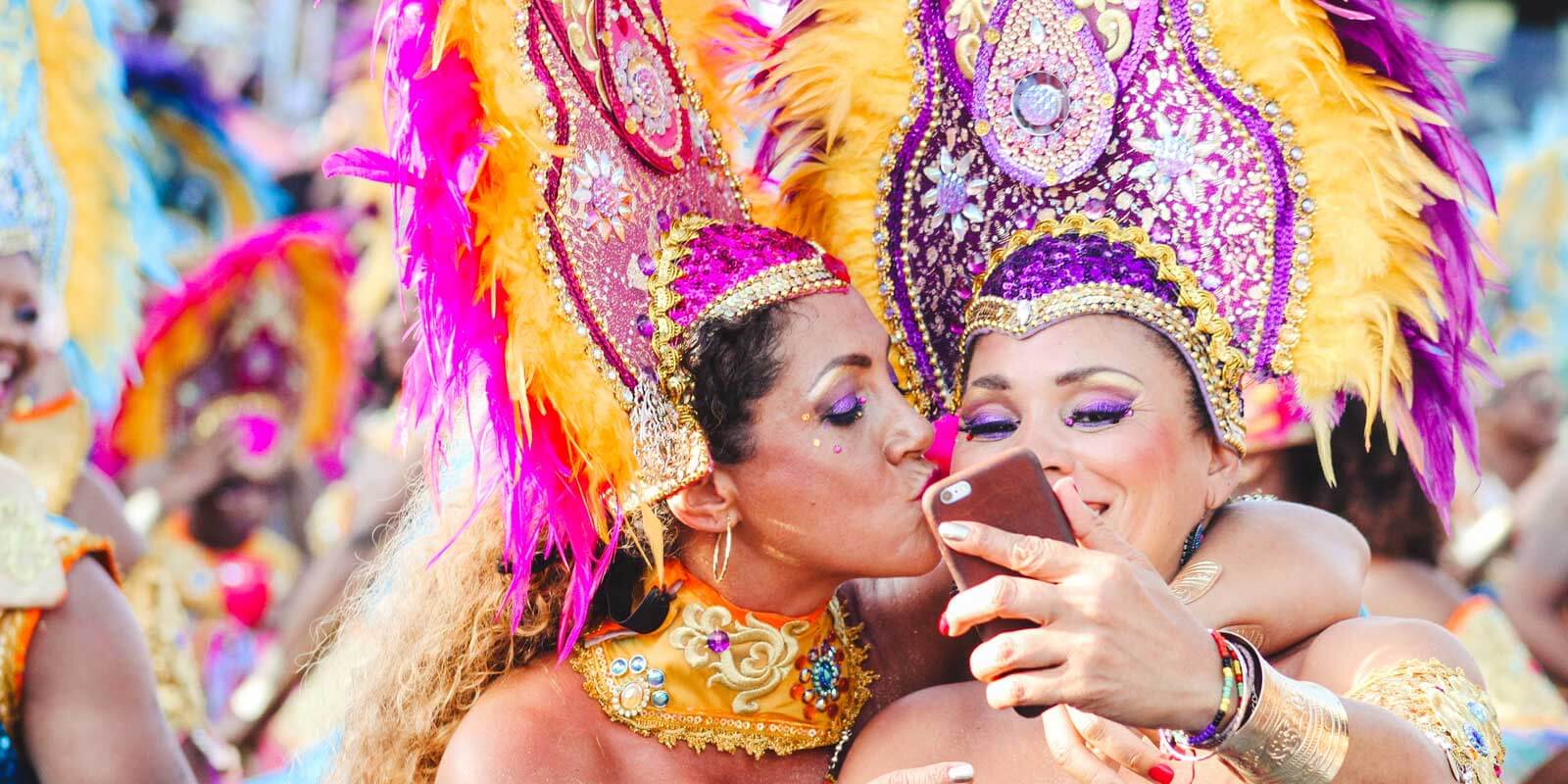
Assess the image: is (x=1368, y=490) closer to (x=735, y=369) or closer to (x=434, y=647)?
(x=735, y=369)

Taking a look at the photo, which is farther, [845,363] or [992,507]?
[845,363]

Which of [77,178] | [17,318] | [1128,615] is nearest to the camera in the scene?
[1128,615]

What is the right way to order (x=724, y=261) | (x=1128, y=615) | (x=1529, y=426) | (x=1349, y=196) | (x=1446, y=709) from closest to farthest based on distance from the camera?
(x=1128, y=615) → (x=1446, y=709) → (x=1349, y=196) → (x=724, y=261) → (x=1529, y=426)

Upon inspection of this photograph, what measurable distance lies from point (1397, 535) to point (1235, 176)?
104 inches

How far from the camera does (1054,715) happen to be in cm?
235

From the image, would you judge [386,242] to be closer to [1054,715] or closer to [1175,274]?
[1175,274]

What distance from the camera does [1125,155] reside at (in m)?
3.19

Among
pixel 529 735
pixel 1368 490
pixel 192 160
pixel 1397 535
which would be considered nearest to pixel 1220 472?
pixel 529 735

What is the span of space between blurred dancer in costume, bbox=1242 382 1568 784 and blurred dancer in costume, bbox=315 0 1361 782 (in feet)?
7.08

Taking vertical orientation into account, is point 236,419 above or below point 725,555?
below

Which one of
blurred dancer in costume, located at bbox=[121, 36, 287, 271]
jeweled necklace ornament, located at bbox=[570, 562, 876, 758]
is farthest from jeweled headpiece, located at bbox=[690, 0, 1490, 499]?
blurred dancer in costume, located at bbox=[121, 36, 287, 271]

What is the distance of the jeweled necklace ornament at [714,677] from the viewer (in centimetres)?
311

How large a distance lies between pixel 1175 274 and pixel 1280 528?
1.68 feet

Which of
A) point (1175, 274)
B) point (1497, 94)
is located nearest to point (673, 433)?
point (1175, 274)
